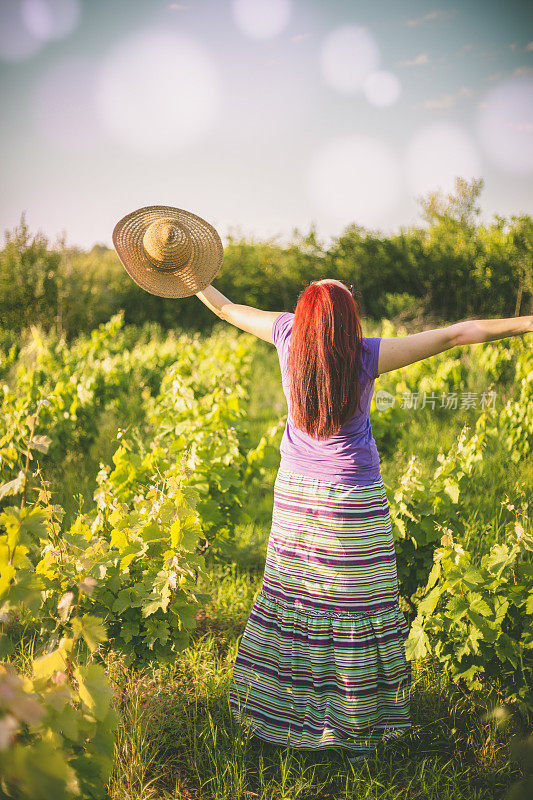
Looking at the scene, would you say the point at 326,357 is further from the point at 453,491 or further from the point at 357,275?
the point at 357,275

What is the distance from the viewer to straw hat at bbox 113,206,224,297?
230 centimetres

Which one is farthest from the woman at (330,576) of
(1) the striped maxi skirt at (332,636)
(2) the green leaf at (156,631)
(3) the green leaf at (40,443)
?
(3) the green leaf at (40,443)

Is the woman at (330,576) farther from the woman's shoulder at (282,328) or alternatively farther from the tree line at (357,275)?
the tree line at (357,275)

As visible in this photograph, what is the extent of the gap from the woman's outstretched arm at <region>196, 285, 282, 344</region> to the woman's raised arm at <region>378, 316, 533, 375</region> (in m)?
0.51

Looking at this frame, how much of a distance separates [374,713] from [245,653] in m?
0.54

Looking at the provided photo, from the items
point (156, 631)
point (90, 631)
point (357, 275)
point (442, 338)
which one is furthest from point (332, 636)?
point (357, 275)

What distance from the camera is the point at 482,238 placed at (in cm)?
1950

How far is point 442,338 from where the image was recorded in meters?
1.77

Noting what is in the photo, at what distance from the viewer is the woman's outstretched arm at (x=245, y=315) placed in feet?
7.23

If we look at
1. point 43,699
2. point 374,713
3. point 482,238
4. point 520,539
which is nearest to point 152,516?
point 43,699

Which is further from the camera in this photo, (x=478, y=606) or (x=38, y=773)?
(x=478, y=606)

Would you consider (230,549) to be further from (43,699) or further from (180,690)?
(43,699)

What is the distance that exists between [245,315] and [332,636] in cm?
138

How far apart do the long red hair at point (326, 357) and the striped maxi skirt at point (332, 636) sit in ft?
0.98
